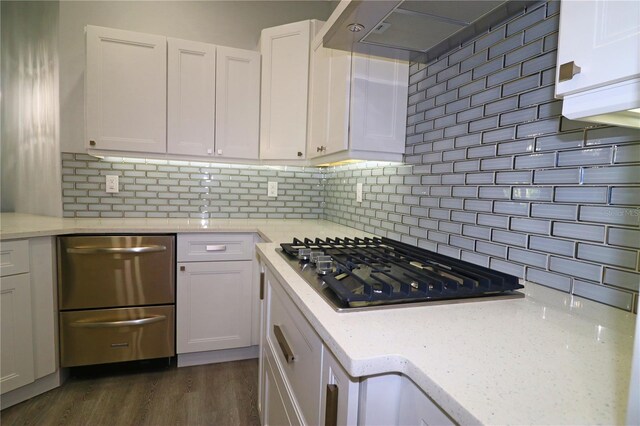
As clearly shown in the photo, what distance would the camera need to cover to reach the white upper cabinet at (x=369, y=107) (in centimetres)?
165

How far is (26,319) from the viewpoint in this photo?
5.77ft

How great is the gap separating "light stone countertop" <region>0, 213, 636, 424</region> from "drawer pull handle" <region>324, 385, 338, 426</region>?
0.34ft

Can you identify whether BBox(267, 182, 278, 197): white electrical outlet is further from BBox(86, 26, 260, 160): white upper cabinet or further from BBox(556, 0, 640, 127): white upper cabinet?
BBox(556, 0, 640, 127): white upper cabinet

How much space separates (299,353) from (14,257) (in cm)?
169

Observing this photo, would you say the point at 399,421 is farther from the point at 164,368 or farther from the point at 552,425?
the point at 164,368

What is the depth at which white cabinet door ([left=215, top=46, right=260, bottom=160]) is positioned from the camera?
2.34 metres

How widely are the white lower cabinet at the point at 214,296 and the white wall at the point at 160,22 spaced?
1.16m

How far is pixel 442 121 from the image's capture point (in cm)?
145

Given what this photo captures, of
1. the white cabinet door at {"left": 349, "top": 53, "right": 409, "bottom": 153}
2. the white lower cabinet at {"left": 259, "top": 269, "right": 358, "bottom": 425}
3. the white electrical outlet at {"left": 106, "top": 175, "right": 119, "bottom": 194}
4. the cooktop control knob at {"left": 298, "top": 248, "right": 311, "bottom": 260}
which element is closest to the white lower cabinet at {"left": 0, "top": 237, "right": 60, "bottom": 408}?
the white electrical outlet at {"left": 106, "top": 175, "right": 119, "bottom": 194}

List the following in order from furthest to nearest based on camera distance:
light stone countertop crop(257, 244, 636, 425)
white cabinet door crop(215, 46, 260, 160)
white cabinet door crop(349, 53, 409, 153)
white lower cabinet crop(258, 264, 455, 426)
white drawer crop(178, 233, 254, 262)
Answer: white cabinet door crop(215, 46, 260, 160) < white drawer crop(178, 233, 254, 262) < white cabinet door crop(349, 53, 409, 153) < white lower cabinet crop(258, 264, 455, 426) < light stone countertop crop(257, 244, 636, 425)

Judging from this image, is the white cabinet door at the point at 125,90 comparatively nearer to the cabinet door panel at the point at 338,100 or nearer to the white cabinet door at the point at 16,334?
the white cabinet door at the point at 16,334

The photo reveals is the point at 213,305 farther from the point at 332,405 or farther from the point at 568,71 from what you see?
the point at 568,71

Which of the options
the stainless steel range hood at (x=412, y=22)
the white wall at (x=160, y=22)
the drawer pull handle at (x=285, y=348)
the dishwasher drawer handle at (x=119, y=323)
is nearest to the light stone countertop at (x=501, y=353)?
the drawer pull handle at (x=285, y=348)

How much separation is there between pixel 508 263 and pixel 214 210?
2096 mm
